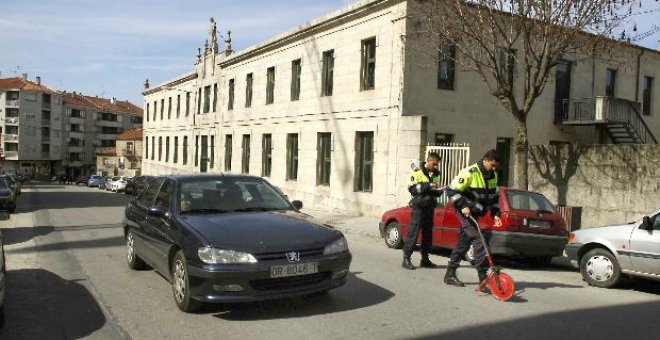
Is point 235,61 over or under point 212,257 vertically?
over

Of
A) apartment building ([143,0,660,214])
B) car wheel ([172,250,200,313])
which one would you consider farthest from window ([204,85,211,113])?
car wheel ([172,250,200,313])

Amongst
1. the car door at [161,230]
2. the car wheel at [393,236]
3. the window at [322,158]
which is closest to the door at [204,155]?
the window at [322,158]

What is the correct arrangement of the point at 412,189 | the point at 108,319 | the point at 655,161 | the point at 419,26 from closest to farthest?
the point at 108,319 < the point at 412,189 < the point at 655,161 < the point at 419,26

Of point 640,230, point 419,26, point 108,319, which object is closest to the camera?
point 108,319

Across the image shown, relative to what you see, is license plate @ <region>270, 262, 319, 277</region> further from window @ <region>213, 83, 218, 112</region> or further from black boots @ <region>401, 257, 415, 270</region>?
window @ <region>213, 83, 218, 112</region>

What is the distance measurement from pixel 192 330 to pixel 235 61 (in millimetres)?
27452

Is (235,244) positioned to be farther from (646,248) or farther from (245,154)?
(245,154)

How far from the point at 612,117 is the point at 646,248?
553 inches

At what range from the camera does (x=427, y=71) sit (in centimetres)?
1778

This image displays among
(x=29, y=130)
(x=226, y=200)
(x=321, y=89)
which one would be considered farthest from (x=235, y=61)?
(x=29, y=130)

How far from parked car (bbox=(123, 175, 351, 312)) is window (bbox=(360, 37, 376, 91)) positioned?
512 inches

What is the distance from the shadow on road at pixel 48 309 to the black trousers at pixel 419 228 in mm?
4459

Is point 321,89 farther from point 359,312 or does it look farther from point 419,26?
point 359,312

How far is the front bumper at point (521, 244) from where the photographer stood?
8922mm
